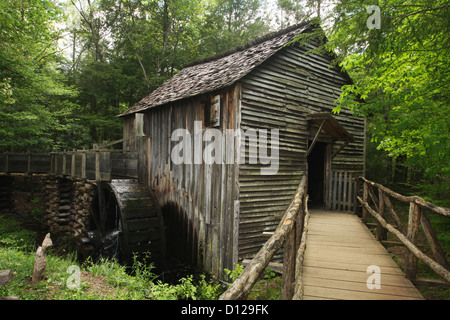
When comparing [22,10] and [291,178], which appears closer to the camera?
[291,178]

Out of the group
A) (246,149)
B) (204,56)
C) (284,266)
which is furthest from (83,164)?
(204,56)

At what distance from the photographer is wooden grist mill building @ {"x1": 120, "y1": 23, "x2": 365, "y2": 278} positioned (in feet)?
23.4

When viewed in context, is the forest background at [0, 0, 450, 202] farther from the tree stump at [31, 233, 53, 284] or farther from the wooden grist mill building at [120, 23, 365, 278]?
the tree stump at [31, 233, 53, 284]

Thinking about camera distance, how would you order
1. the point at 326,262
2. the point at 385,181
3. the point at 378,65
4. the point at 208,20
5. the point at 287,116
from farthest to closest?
the point at 208,20 < the point at 385,181 < the point at 287,116 < the point at 378,65 < the point at 326,262

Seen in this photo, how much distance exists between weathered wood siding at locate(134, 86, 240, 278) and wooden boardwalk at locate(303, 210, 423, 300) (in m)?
2.37

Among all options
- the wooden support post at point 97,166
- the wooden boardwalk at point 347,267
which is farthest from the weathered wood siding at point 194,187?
the wooden boardwalk at point 347,267

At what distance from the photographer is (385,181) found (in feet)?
50.9

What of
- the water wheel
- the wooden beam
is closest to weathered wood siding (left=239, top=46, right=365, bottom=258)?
the water wheel

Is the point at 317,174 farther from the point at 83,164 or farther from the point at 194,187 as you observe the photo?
the point at 83,164

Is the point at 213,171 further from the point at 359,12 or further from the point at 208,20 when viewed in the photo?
the point at 208,20

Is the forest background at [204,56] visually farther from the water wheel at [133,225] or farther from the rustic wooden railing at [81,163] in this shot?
the water wheel at [133,225]
